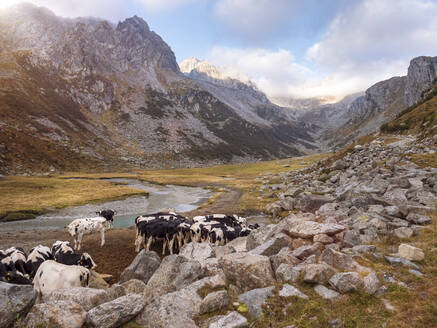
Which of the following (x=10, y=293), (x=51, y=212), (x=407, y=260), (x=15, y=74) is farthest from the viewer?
(x=15, y=74)

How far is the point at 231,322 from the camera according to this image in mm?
6637

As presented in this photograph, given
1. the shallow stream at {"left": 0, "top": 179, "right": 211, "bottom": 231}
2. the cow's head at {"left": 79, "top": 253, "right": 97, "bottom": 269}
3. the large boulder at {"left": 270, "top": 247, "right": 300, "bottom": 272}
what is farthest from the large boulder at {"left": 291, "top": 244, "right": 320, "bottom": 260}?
the shallow stream at {"left": 0, "top": 179, "right": 211, "bottom": 231}

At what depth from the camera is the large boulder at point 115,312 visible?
6738 mm

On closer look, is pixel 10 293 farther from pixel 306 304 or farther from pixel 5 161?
pixel 5 161

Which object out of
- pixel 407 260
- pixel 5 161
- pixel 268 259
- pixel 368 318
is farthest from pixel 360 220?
pixel 5 161

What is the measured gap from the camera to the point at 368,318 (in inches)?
259

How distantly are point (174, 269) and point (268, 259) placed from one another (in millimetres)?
3974

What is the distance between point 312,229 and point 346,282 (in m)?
5.19

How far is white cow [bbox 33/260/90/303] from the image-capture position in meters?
10.2

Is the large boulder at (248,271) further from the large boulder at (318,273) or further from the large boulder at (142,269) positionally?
the large boulder at (142,269)

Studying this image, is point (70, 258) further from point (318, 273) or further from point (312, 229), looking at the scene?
point (312, 229)

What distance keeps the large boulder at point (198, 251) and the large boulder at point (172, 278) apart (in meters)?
5.71

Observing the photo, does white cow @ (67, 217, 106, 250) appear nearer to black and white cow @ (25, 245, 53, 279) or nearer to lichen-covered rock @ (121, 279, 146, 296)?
black and white cow @ (25, 245, 53, 279)

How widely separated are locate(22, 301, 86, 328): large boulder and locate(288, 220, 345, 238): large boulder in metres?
10.3
